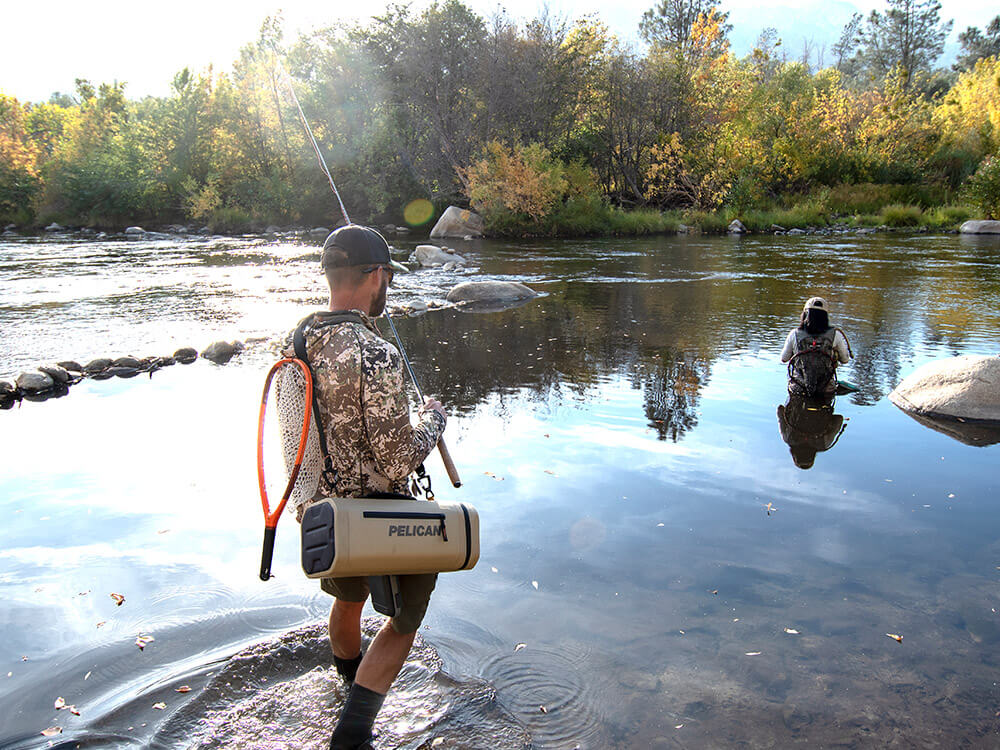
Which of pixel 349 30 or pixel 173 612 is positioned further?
pixel 349 30

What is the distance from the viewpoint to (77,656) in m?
3.90

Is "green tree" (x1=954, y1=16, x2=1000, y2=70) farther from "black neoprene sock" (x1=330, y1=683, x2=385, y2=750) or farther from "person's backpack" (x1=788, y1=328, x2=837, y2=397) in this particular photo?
"black neoprene sock" (x1=330, y1=683, x2=385, y2=750)

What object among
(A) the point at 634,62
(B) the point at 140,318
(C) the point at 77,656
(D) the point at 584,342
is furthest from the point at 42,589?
(A) the point at 634,62

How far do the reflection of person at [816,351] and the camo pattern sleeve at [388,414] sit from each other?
6997mm

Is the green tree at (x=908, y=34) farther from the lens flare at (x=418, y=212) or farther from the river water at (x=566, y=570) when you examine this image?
the river water at (x=566, y=570)

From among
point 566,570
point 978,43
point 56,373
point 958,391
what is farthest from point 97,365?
point 978,43

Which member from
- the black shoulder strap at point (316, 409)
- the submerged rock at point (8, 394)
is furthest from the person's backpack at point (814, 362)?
the submerged rock at point (8, 394)

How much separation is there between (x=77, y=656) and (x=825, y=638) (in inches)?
159

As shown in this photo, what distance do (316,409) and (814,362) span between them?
7302 mm

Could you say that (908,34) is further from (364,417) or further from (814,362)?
(364,417)

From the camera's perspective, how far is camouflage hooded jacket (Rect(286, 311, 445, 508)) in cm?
269

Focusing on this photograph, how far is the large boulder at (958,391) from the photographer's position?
26.0 feet

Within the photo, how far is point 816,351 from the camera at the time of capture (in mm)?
8555

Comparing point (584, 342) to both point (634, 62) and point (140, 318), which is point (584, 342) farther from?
point (634, 62)
